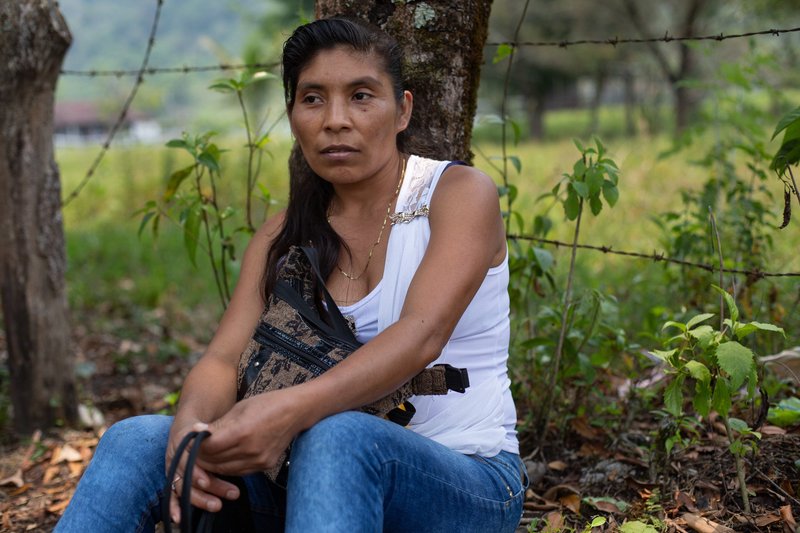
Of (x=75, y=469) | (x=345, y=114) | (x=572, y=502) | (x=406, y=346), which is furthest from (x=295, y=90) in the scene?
(x=75, y=469)

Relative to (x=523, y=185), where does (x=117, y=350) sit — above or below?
below

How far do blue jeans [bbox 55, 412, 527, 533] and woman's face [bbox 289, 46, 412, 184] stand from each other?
0.75m

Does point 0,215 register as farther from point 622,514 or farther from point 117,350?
point 622,514

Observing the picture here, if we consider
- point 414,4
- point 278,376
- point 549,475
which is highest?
point 414,4

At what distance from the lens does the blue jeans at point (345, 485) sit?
1.81m

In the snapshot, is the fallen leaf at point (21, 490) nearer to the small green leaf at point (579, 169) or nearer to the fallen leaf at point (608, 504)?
the fallen leaf at point (608, 504)

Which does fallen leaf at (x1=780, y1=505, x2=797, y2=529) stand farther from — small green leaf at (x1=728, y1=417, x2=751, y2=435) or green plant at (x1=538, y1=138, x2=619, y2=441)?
green plant at (x1=538, y1=138, x2=619, y2=441)

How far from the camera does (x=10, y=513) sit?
306cm

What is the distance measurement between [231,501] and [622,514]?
1126mm

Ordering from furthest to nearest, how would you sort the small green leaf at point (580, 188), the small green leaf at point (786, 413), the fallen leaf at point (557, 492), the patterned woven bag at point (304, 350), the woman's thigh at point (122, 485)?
the fallen leaf at point (557, 492), the small green leaf at point (580, 188), the small green leaf at point (786, 413), the patterned woven bag at point (304, 350), the woman's thigh at point (122, 485)

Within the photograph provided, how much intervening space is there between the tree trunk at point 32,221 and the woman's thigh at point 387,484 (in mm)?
2296

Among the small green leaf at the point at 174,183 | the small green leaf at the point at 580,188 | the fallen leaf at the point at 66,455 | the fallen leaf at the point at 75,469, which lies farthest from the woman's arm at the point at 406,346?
the fallen leaf at the point at 66,455

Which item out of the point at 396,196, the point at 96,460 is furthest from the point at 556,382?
the point at 96,460

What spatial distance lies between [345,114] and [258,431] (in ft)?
2.90
